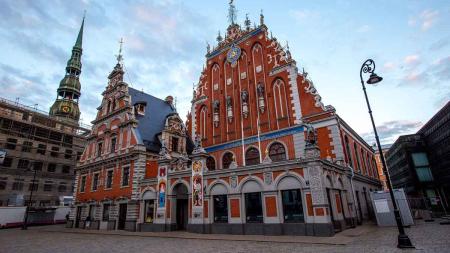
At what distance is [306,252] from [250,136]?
15.2m

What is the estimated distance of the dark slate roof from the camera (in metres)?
28.6

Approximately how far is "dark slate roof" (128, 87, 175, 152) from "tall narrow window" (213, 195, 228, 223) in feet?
36.4

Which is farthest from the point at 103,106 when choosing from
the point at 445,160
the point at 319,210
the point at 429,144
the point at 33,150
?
the point at 429,144

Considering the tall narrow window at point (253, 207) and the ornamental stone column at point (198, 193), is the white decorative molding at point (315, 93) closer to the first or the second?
the tall narrow window at point (253, 207)

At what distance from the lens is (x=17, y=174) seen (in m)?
43.2

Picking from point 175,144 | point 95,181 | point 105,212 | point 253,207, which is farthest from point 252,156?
point 95,181

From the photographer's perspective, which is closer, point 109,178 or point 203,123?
point 109,178

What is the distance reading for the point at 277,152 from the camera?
2314 cm

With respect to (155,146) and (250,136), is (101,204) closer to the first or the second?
(155,146)

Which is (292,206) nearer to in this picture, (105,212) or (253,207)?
(253,207)

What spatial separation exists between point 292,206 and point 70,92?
6941cm

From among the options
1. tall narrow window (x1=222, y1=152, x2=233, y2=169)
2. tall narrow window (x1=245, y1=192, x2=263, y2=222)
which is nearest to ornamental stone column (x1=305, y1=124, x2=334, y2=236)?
tall narrow window (x1=245, y1=192, x2=263, y2=222)

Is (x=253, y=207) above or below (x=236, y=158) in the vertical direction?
below

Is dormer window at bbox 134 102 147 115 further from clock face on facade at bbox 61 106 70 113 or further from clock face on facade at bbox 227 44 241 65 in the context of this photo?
clock face on facade at bbox 61 106 70 113
